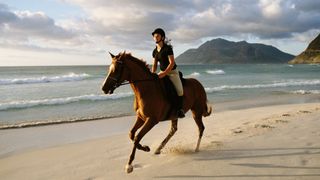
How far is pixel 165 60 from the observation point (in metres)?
6.94

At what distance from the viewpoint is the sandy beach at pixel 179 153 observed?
6121mm

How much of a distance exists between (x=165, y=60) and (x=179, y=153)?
193cm

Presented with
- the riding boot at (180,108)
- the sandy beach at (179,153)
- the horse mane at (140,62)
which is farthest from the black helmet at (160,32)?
the sandy beach at (179,153)

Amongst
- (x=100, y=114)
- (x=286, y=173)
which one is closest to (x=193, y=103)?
(x=286, y=173)

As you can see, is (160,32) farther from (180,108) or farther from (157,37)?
(180,108)

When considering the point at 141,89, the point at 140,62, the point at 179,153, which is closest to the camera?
the point at 141,89

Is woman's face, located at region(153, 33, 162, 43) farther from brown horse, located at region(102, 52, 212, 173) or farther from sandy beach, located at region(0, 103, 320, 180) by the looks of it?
sandy beach, located at region(0, 103, 320, 180)

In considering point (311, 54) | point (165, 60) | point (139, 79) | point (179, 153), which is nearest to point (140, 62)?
point (139, 79)

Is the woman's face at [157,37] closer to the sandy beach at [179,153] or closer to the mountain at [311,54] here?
the sandy beach at [179,153]

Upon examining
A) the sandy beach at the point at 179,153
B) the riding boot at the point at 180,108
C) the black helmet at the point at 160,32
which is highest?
the black helmet at the point at 160,32

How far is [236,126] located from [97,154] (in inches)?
182

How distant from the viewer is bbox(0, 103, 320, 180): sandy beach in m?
6.12

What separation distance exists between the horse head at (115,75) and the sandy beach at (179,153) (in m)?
1.50

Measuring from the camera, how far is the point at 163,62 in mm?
6961
